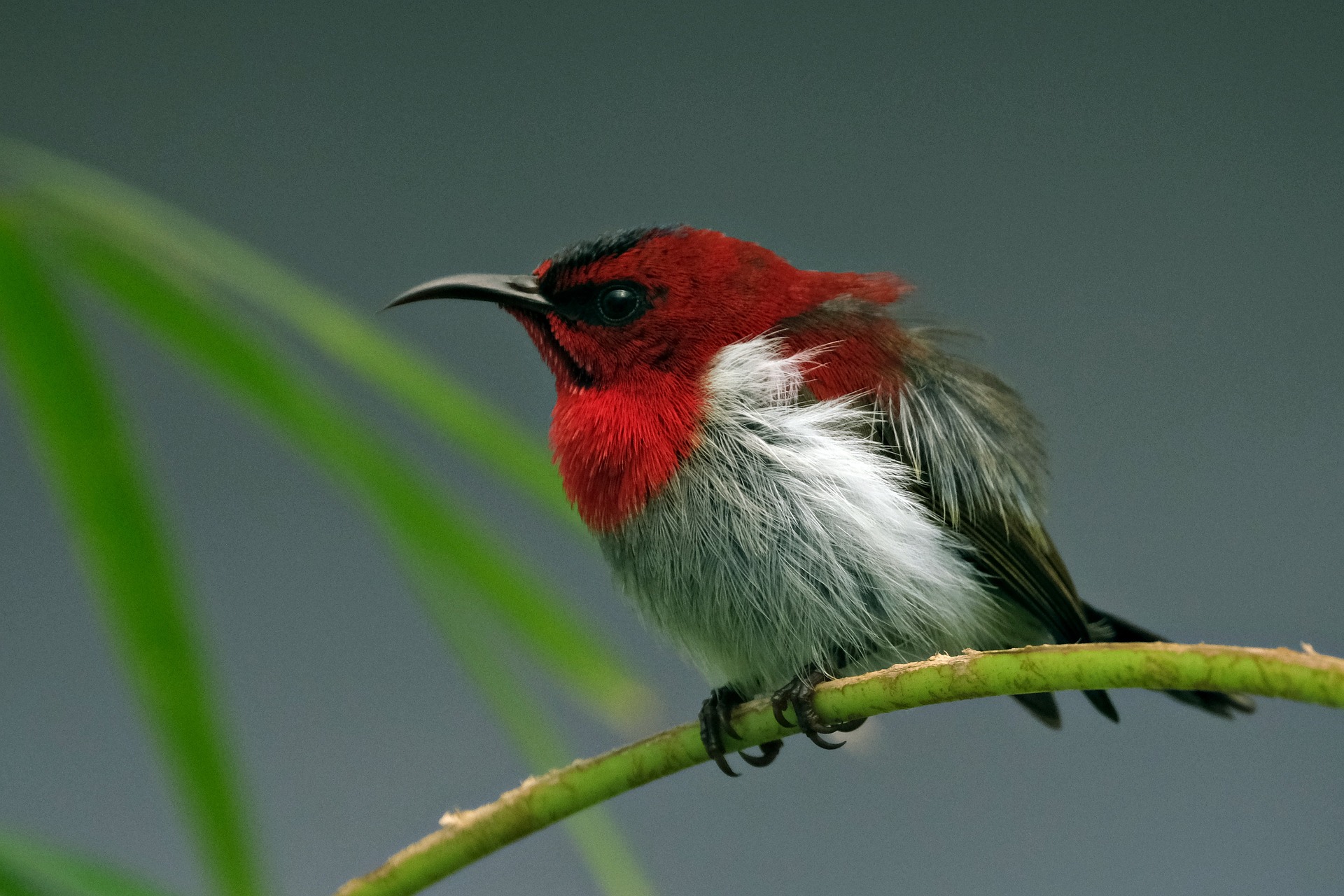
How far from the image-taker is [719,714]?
1.20 metres

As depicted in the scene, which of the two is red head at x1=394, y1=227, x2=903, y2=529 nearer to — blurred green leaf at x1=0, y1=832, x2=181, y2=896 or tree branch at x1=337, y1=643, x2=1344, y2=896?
tree branch at x1=337, y1=643, x2=1344, y2=896

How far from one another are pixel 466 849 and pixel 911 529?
0.61 metres

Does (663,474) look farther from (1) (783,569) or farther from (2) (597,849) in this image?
(2) (597,849)

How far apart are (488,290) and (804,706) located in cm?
56

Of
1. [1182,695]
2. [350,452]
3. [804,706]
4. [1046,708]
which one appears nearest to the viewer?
[350,452]

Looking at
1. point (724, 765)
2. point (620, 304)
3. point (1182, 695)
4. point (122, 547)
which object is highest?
A: point (620, 304)

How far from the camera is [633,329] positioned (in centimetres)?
121

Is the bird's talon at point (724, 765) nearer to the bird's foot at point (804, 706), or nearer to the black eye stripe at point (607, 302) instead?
the bird's foot at point (804, 706)

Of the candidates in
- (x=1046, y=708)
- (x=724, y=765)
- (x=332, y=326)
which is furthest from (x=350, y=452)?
(x=1046, y=708)

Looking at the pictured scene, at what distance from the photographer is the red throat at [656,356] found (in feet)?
3.86

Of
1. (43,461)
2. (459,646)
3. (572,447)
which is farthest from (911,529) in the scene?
(43,461)

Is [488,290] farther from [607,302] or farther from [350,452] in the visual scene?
[350,452]

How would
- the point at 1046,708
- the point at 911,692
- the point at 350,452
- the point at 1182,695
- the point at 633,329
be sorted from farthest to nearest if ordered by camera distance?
the point at 1046,708 → the point at 1182,695 → the point at 633,329 → the point at 350,452 → the point at 911,692

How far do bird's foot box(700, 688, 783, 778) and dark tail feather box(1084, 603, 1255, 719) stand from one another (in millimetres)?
393
